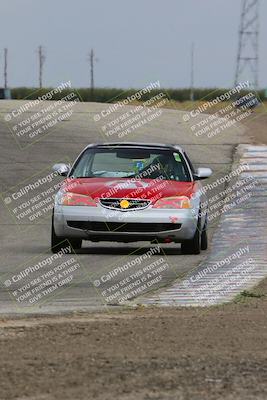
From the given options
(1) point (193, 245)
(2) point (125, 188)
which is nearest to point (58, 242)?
(2) point (125, 188)

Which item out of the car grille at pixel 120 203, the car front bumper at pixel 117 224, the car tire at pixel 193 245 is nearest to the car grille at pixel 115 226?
the car front bumper at pixel 117 224

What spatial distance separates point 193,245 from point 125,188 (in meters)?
1.23

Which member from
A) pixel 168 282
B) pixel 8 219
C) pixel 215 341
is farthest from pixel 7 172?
pixel 215 341

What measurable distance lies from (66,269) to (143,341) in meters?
6.80

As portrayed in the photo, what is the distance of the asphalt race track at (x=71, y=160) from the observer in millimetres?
13334

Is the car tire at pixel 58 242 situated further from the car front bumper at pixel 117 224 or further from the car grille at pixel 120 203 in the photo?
the car grille at pixel 120 203

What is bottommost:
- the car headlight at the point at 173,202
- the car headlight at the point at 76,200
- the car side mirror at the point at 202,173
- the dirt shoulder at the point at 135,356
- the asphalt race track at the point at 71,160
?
the asphalt race track at the point at 71,160

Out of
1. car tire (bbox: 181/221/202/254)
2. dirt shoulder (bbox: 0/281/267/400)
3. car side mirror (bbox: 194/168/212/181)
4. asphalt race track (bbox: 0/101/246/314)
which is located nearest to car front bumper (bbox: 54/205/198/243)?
car tire (bbox: 181/221/202/254)

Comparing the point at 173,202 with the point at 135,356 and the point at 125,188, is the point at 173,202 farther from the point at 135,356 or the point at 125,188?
the point at 135,356

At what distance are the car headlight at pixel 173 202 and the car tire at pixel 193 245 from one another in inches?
14.9

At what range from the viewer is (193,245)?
59.1 ft

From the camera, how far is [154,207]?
17.7m

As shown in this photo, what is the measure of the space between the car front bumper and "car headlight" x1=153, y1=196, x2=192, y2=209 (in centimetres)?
7

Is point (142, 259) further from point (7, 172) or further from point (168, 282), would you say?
point (7, 172)
